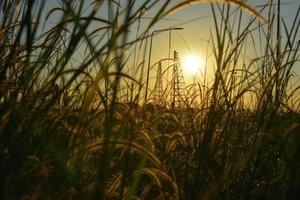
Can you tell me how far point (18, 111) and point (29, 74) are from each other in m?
0.14

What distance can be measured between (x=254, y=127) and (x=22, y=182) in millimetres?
1438

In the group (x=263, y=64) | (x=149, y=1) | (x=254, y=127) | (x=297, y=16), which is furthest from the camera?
(x=254, y=127)

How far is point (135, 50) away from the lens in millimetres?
2119

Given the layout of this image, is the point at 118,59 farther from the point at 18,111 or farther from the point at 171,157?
the point at 171,157

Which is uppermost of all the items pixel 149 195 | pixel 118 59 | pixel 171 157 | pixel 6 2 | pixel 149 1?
pixel 6 2

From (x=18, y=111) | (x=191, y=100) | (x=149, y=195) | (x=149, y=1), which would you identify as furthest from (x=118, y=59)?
(x=191, y=100)

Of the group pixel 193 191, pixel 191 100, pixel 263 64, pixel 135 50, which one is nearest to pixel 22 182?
pixel 193 191

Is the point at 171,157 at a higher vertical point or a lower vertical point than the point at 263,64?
lower

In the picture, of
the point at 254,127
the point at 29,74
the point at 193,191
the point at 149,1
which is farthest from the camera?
the point at 254,127

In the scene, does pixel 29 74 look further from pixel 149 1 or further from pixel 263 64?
pixel 263 64

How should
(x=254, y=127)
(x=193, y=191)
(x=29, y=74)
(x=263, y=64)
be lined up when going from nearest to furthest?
1. (x=29, y=74)
2. (x=193, y=191)
3. (x=263, y=64)
4. (x=254, y=127)

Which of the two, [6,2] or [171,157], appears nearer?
[6,2]

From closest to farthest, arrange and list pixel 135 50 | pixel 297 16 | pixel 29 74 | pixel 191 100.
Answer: pixel 29 74 < pixel 297 16 < pixel 135 50 < pixel 191 100

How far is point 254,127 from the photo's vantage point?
→ 2.52 m
